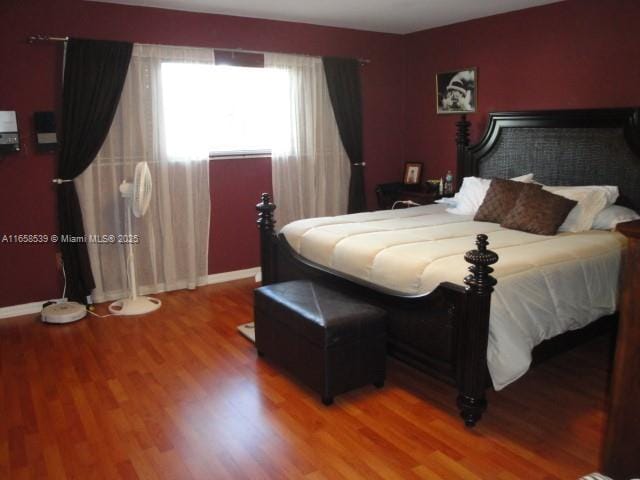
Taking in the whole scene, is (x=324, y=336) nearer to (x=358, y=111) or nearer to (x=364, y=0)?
(x=364, y=0)

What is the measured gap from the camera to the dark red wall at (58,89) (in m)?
3.88

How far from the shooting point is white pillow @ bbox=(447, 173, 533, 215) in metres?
4.26

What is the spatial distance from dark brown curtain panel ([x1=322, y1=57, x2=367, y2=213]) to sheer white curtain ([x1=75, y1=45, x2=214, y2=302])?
1274 millimetres

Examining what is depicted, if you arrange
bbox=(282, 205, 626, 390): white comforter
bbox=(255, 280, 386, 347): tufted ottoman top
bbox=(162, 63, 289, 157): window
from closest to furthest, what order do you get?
bbox=(282, 205, 626, 390): white comforter
bbox=(255, 280, 386, 347): tufted ottoman top
bbox=(162, 63, 289, 157): window

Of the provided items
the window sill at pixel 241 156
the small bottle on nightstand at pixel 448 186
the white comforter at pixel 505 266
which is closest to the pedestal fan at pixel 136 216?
the window sill at pixel 241 156

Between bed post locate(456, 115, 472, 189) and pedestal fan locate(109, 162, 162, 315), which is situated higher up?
→ bed post locate(456, 115, 472, 189)

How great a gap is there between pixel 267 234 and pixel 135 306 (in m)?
1.30

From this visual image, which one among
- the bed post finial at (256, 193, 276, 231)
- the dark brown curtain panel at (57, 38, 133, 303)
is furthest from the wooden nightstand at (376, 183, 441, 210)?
the dark brown curtain panel at (57, 38, 133, 303)

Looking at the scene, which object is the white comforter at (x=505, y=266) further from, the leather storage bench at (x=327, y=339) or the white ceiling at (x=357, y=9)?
the white ceiling at (x=357, y=9)

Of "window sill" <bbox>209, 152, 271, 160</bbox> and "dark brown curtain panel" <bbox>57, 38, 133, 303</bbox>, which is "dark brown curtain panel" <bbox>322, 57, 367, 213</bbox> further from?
"dark brown curtain panel" <bbox>57, 38, 133, 303</bbox>

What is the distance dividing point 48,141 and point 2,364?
65.8 inches

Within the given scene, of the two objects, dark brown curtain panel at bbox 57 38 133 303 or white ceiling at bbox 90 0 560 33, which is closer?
dark brown curtain panel at bbox 57 38 133 303

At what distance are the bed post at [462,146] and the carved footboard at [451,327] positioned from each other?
2287 millimetres

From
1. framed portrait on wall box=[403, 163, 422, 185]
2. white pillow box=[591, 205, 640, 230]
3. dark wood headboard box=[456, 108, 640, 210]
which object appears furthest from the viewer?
framed portrait on wall box=[403, 163, 422, 185]
